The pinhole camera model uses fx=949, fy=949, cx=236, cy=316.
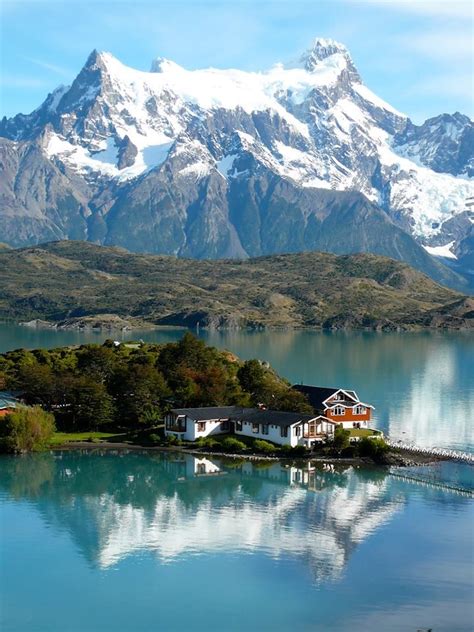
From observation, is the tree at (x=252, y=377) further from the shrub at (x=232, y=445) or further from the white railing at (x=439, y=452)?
the white railing at (x=439, y=452)

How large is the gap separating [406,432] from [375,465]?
52.3ft

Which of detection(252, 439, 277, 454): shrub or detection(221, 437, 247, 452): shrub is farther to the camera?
detection(221, 437, 247, 452): shrub

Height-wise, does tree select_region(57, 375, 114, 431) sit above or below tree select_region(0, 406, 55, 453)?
above

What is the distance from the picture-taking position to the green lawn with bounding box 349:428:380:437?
69.3 meters

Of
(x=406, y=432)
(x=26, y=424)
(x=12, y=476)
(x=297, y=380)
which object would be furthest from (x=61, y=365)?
(x=297, y=380)

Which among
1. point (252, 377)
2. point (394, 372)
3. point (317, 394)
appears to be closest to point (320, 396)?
point (317, 394)

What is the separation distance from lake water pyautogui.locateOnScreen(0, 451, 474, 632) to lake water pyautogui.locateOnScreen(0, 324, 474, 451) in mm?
20578

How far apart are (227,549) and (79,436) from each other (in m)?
27.7

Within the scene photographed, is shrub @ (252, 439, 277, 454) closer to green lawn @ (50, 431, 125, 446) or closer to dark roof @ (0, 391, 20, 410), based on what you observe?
green lawn @ (50, 431, 125, 446)

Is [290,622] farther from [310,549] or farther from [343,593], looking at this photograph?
[310,549]

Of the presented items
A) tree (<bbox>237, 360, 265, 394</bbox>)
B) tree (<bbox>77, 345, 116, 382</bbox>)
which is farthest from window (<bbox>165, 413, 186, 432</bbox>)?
tree (<bbox>77, 345, 116, 382</bbox>)

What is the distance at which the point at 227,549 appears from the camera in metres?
42.7

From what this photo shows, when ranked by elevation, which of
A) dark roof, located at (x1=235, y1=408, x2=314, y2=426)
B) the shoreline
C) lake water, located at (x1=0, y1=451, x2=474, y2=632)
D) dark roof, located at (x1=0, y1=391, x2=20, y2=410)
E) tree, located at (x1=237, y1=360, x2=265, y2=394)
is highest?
tree, located at (x1=237, y1=360, x2=265, y2=394)

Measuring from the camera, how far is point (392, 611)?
35.8 metres
